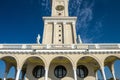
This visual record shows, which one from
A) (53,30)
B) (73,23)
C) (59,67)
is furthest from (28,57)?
(73,23)

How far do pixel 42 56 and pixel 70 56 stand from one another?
405cm

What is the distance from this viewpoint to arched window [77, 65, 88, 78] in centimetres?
2359

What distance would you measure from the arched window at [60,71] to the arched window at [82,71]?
2.30 m

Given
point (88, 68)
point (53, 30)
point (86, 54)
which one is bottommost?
point (88, 68)

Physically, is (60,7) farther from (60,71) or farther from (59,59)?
(60,71)

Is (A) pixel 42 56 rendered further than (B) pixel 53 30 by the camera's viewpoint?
No

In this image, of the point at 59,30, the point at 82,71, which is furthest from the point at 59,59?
the point at 59,30

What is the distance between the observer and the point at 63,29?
30.9 m

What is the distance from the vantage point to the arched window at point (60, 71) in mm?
23367

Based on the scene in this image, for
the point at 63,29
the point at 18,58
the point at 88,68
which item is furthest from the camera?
the point at 63,29

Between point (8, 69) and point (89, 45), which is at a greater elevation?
point (89, 45)

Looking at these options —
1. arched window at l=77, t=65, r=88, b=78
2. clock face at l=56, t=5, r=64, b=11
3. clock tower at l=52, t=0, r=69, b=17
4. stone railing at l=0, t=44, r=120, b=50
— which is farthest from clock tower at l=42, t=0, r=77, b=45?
stone railing at l=0, t=44, r=120, b=50

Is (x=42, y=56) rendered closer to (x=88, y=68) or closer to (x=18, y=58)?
(x=18, y=58)

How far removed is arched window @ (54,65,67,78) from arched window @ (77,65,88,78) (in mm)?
2299
